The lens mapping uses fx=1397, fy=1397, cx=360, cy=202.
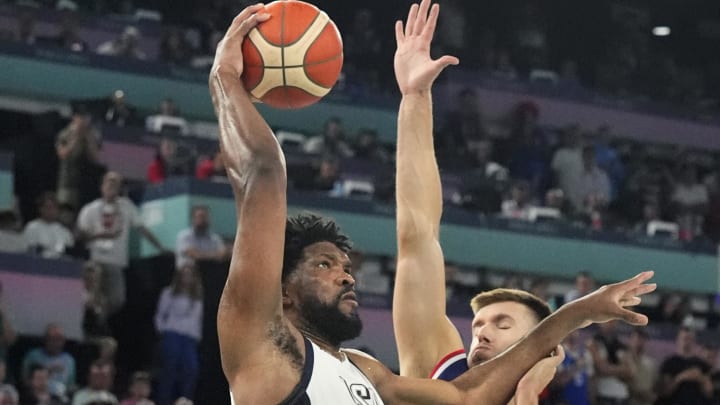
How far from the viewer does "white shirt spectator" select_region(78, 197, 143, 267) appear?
13.6 meters

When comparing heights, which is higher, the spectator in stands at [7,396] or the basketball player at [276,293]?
the basketball player at [276,293]

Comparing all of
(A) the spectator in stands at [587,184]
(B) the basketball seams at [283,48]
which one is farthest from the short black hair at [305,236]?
(A) the spectator in stands at [587,184]

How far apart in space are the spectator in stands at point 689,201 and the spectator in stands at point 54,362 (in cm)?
1058

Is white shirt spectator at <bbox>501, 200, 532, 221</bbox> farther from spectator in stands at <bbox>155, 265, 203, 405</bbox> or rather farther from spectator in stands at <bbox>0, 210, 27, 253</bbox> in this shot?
spectator in stands at <bbox>0, 210, 27, 253</bbox>

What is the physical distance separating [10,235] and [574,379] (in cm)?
569

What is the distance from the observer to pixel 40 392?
11203mm

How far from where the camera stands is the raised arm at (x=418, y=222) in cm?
605

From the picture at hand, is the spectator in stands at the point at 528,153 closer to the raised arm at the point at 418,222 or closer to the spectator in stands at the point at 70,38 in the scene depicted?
the spectator in stands at the point at 70,38

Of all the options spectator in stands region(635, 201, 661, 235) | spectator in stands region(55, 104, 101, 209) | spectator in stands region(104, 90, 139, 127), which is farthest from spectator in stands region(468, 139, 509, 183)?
spectator in stands region(55, 104, 101, 209)

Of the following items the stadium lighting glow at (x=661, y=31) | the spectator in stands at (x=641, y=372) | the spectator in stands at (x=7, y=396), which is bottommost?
the spectator in stands at (x=641, y=372)

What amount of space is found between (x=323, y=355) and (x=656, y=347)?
12.0 metres

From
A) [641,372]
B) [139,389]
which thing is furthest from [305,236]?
[641,372]

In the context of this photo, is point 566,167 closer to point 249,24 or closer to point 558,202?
point 558,202

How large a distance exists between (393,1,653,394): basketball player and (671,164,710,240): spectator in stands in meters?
14.1
